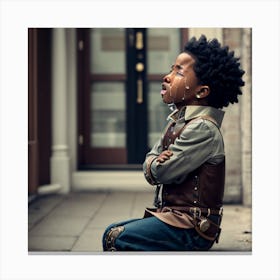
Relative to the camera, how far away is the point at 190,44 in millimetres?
2426

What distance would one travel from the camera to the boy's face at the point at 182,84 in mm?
2396

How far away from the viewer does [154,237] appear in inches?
93.0

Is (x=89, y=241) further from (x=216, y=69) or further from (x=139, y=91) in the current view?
(x=139, y=91)

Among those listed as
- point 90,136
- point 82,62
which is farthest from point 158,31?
point 90,136

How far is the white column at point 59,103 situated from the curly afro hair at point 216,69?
10.3 feet

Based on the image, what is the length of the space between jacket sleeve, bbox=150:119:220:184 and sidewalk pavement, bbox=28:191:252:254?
68 centimetres

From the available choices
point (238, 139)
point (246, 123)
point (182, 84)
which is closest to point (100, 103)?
point (238, 139)

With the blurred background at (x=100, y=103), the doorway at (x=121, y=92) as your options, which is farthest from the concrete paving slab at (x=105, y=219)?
the doorway at (x=121, y=92)

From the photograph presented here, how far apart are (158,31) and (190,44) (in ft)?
10.6

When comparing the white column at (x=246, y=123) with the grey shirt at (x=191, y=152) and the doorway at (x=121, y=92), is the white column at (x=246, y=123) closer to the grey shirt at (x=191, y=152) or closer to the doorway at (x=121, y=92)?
the doorway at (x=121, y=92)
